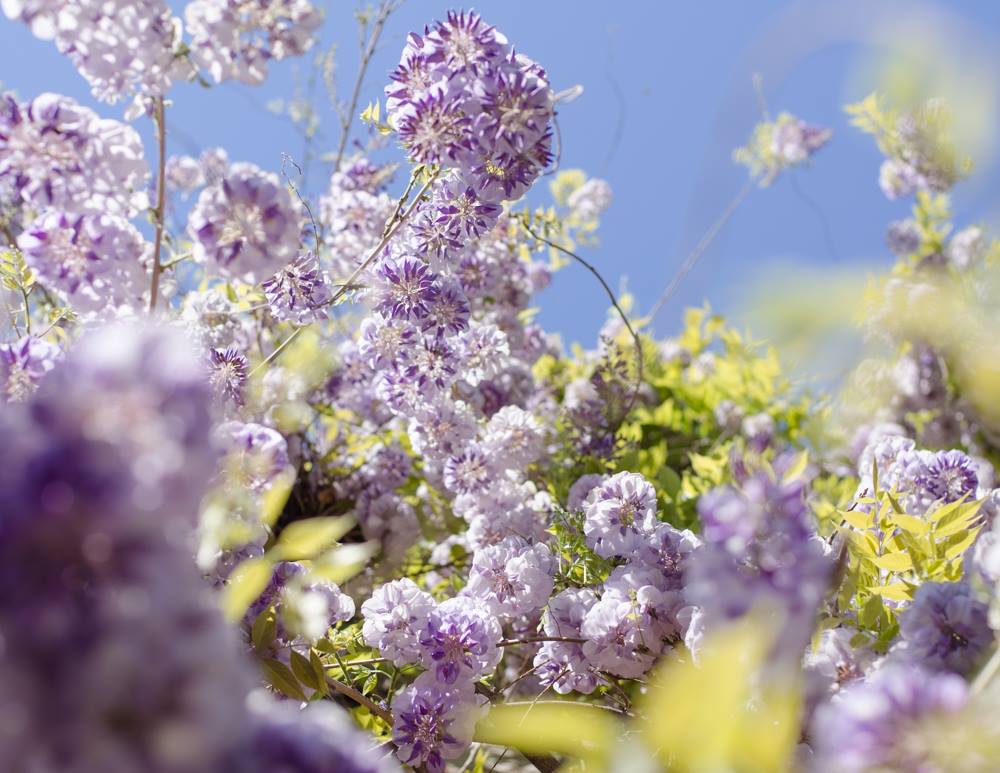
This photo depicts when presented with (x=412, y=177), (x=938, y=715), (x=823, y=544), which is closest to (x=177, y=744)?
(x=938, y=715)

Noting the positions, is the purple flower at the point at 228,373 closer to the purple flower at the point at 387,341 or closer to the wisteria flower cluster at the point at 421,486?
the wisteria flower cluster at the point at 421,486

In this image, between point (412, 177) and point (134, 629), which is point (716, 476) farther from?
point (134, 629)

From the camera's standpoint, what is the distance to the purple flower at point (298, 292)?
37.7 inches

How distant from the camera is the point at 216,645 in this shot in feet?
0.84

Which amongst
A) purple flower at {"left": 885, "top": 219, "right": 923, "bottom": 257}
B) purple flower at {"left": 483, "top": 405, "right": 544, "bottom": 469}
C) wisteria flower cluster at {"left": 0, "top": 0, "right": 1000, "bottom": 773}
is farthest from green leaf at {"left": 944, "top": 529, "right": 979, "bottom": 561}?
purple flower at {"left": 885, "top": 219, "right": 923, "bottom": 257}

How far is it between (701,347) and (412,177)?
5.53 feet

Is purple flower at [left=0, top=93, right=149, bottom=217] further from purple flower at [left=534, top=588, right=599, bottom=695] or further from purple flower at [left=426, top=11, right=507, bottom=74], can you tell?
purple flower at [left=534, top=588, right=599, bottom=695]

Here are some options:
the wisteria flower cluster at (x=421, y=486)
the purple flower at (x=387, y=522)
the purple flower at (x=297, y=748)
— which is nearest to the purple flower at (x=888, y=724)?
the wisteria flower cluster at (x=421, y=486)

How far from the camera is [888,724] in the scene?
340 millimetres

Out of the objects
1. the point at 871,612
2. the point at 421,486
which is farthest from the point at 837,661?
the point at 421,486

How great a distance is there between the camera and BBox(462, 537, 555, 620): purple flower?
99 cm

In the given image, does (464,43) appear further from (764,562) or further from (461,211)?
(764,562)

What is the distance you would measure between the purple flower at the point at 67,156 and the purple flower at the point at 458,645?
1.78 feet

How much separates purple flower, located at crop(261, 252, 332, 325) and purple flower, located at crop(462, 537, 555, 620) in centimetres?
36
